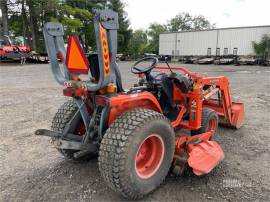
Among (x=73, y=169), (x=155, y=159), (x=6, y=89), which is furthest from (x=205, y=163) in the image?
(x=6, y=89)

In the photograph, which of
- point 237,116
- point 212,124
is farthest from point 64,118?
point 237,116

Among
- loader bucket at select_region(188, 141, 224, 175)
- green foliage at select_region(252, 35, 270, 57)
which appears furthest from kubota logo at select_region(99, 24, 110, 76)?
green foliage at select_region(252, 35, 270, 57)

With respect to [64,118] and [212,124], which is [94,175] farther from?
[212,124]

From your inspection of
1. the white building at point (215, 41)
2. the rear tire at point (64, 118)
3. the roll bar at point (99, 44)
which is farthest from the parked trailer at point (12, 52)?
the roll bar at point (99, 44)

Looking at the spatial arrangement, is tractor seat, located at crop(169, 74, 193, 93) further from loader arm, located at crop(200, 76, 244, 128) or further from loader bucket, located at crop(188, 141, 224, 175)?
loader arm, located at crop(200, 76, 244, 128)

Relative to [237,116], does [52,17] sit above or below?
above

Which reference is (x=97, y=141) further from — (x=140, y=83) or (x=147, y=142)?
(x=140, y=83)

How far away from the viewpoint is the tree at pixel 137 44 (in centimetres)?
4668

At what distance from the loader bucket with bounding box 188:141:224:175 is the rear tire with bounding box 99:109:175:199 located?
305 millimetres

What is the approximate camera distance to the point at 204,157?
3.27m

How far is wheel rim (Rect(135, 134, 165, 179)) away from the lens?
298cm

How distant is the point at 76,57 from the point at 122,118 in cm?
74

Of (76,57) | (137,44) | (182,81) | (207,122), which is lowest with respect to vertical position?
(207,122)

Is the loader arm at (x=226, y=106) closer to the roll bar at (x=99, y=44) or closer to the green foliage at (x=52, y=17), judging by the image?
the roll bar at (x=99, y=44)
